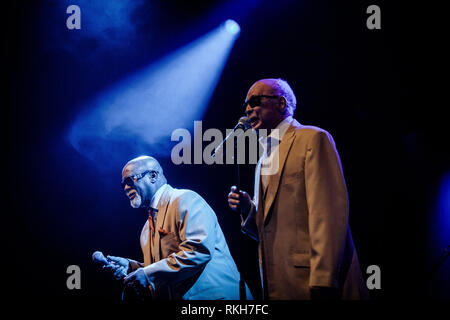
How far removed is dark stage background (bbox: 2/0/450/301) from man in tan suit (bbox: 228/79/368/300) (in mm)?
1393

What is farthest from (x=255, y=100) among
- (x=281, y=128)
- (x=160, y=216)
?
(x=160, y=216)

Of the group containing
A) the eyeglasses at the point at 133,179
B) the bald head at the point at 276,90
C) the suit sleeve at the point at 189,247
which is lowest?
the suit sleeve at the point at 189,247

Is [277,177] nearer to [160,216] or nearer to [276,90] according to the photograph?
[276,90]

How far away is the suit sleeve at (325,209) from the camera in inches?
75.7

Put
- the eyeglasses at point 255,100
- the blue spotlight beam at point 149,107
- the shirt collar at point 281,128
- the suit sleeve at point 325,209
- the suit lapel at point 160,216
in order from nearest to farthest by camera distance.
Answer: the suit sleeve at point 325,209
the shirt collar at point 281,128
the eyeglasses at point 255,100
the suit lapel at point 160,216
the blue spotlight beam at point 149,107

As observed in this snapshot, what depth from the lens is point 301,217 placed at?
7.23ft

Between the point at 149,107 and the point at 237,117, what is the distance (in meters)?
1.30

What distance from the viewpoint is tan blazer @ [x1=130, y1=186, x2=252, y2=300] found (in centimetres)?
286

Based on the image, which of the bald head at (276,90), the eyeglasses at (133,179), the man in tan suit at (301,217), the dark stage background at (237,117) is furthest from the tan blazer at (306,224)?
the eyeglasses at (133,179)

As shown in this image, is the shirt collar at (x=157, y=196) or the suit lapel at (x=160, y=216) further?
the shirt collar at (x=157, y=196)

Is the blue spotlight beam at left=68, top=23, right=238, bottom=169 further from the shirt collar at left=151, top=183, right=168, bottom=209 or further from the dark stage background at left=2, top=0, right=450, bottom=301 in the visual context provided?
the shirt collar at left=151, top=183, right=168, bottom=209

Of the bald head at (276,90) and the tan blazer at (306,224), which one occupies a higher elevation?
the bald head at (276,90)

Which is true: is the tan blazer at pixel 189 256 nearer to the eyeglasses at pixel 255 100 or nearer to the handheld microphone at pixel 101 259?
the handheld microphone at pixel 101 259
